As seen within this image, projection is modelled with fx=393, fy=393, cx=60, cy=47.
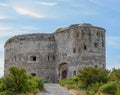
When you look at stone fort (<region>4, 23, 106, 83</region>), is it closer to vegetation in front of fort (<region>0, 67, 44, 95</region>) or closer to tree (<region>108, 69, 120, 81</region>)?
tree (<region>108, 69, 120, 81</region>)

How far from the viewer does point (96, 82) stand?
39156mm

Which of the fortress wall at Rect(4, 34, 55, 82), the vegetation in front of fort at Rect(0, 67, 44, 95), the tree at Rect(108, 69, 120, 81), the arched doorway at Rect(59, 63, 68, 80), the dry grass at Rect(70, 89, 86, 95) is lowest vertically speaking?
the dry grass at Rect(70, 89, 86, 95)

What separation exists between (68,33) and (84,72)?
562 inches

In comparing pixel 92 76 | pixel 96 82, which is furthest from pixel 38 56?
pixel 96 82

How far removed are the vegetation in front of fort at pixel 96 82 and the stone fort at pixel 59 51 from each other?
8.53 metres

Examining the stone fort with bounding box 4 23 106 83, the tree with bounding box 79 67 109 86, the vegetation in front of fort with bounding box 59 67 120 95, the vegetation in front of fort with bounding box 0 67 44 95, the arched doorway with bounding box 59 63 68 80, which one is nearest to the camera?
the vegetation in front of fort with bounding box 0 67 44 95

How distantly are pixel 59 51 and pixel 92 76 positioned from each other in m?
15.3

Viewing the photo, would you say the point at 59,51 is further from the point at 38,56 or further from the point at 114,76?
the point at 114,76

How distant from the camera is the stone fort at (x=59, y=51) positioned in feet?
171

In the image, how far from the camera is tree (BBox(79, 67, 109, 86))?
3969cm

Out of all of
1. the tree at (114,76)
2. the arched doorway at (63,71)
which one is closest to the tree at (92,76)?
the tree at (114,76)

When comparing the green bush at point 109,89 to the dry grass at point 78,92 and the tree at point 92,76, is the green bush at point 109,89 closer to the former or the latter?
the dry grass at point 78,92

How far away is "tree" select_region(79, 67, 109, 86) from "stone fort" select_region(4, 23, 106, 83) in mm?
10445

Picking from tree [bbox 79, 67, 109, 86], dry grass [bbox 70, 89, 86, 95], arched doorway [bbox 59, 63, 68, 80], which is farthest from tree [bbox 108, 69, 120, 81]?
arched doorway [bbox 59, 63, 68, 80]
